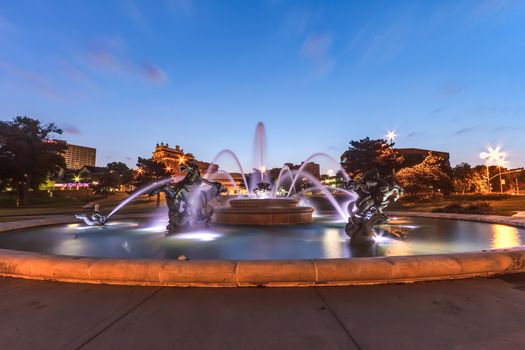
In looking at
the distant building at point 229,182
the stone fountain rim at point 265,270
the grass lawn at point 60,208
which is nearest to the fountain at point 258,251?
the stone fountain rim at point 265,270

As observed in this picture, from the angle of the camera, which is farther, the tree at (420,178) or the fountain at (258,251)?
the tree at (420,178)

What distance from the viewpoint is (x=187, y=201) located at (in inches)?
460

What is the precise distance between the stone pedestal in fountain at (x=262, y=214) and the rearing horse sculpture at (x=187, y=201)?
2188 mm

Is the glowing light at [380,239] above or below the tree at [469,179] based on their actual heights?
below

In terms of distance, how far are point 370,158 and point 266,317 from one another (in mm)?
55045

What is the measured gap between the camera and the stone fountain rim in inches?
193

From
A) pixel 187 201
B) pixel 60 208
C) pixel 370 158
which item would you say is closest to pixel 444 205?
pixel 370 158

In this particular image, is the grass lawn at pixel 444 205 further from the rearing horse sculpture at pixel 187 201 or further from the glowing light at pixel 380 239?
the rearing horse sculpture at pixel 187 201

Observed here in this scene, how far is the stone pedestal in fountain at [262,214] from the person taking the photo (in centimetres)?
1402

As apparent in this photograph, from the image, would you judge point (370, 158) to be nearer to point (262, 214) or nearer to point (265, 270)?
point (262, 214)

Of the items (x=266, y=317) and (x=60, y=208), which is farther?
(x=60, y=208)

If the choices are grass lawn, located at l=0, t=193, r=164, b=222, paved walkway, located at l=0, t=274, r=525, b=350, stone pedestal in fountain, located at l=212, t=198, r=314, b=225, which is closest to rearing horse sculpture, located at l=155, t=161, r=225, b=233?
stone pedestal in fountain, located at l=212, t=198, r=314, b=225

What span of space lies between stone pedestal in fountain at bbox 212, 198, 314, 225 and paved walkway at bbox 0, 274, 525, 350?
9148 millimetres

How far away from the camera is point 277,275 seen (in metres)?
4.90
